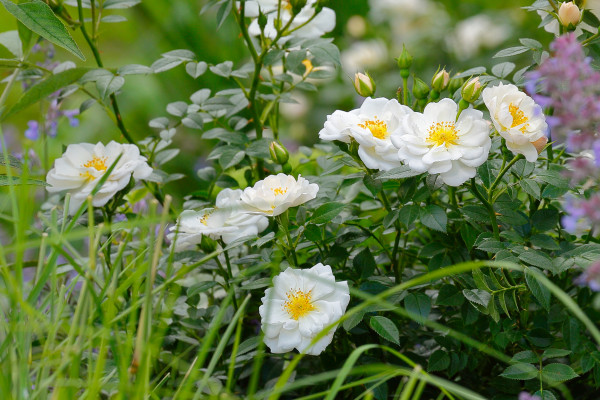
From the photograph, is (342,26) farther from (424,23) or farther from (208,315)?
(208,315)

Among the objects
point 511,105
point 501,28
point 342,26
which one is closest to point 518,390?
point 511,105

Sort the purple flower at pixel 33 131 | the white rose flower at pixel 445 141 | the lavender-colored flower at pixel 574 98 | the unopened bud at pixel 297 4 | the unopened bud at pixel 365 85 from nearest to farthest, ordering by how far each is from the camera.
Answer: the lavender-colored flower at pixel 574 98
the white rose flower at pixel 445 141
the unopened bud at pixel 365 85
the unopened bud at pixel 297 4
the purple flower at pixel 33 131

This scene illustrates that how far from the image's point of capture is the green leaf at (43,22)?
83cm

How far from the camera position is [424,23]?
2.29 meters

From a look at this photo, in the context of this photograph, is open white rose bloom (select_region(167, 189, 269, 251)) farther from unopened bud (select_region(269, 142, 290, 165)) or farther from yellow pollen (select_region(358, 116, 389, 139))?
yellow pollen (select_region(358, 116, 389, 139))

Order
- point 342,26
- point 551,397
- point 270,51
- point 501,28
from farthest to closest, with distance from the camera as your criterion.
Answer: point 342,26
point 501,28
point 270,51
point 551,397

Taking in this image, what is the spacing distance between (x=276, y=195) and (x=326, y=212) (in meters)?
0.06

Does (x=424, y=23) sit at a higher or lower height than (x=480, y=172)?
lower

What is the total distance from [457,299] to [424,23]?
5.32ft

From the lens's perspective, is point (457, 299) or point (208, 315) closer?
point (457, 299)

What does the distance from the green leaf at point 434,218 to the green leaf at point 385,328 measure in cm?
11

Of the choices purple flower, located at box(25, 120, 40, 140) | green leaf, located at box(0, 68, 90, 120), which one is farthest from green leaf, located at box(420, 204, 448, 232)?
purple flower, located at box(25, 120, 40, 140)

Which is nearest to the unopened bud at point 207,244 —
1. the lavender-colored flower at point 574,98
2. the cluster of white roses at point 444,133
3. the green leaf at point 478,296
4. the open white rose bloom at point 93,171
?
the open white rose bloom at point 93,171

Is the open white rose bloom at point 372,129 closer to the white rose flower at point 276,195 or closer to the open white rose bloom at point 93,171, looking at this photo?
the white rose flower at point 276,195
